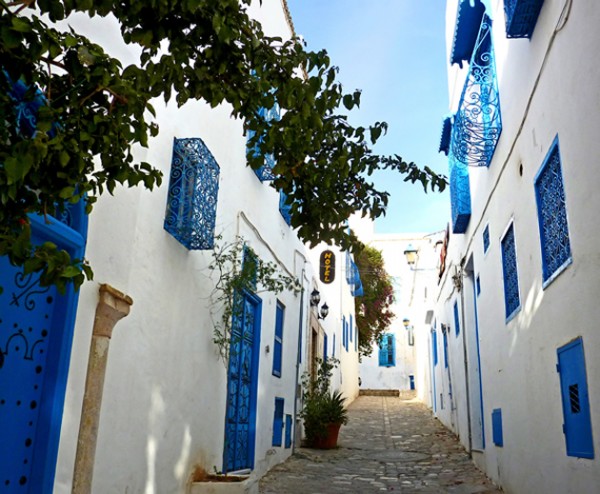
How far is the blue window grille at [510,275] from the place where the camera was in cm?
604

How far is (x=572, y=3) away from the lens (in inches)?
152

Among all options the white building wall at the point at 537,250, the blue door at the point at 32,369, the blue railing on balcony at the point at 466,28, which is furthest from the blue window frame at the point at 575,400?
the blue railing on balcony at the point at 466,28

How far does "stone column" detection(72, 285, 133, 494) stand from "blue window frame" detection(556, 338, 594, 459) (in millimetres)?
2982

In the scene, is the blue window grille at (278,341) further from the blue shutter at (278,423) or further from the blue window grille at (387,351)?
the blue window grille at (387,351)

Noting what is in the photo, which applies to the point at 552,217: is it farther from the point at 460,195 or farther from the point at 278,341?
the point at 278,341

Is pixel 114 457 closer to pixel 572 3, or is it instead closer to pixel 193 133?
pixel 193 133

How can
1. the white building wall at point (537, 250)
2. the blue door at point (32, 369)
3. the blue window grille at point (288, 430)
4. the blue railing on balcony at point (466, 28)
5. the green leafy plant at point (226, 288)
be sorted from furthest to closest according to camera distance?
the blue window grille at point (288, 430) < the blue railing on balcony at point (466, 28) < the green leafy plant at point (226, 288) < the white building wall at point (537, 250) < the blue door at point (32, 369)

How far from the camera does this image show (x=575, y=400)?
156 inches

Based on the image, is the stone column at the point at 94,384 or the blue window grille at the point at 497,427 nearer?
the stone column at the point at 94,384

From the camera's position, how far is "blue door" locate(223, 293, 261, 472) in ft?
A: 22.5

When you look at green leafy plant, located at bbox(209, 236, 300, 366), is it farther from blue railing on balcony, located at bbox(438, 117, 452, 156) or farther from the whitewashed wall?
blue railing on balcony, located at bbox(438, 117, 452, 156)

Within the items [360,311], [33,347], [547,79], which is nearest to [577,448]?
[547,79]

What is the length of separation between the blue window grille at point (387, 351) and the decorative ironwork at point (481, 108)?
2259 cm

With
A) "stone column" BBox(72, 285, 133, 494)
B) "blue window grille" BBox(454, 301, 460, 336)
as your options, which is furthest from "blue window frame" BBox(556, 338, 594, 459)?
"blue window grille" BBox(454, 301, 460, 336)
